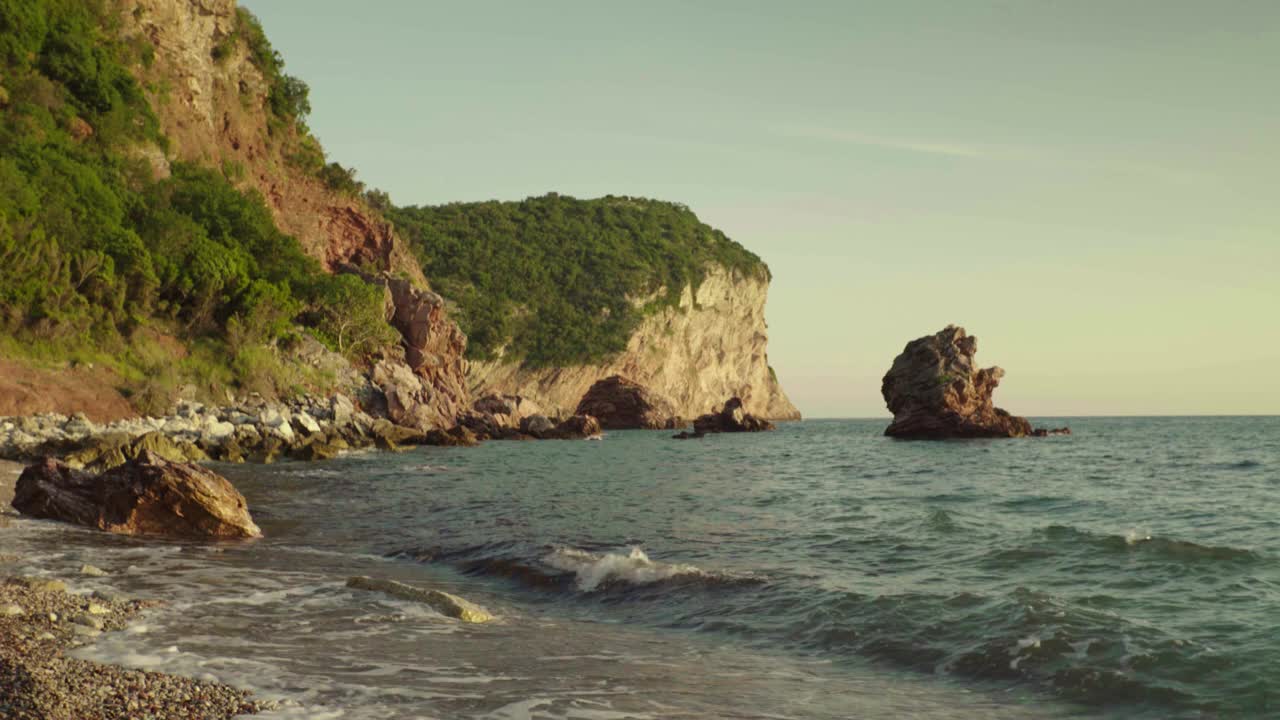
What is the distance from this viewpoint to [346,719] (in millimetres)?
6512

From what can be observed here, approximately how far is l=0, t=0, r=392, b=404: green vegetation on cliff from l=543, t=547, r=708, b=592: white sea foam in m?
32.4

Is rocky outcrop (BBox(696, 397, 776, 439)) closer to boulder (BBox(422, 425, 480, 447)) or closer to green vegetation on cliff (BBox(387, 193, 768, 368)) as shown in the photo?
green vegetation on cliff (BBox(387, 193, 768, 368))

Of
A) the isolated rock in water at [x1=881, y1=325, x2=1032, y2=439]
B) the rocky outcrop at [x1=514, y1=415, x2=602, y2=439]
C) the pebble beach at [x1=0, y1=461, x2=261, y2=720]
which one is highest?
the isolated rock in water at [x1=881, y1=325, x2=1032, y2=439]

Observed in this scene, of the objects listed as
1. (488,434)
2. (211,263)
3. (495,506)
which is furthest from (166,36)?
(495,506)

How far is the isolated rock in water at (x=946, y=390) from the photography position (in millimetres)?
63281

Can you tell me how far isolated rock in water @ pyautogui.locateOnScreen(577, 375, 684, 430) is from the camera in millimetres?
107188

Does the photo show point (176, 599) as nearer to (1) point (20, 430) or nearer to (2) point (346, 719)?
(2) point (346, 719)

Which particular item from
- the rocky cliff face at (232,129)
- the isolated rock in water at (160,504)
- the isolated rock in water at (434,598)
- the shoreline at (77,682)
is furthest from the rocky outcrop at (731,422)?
the shoreline at (77,682)

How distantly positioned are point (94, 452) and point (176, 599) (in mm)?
15649

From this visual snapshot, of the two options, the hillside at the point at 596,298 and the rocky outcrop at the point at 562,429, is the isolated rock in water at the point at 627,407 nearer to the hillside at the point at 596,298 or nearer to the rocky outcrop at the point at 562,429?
the hillside at the point at 596,298

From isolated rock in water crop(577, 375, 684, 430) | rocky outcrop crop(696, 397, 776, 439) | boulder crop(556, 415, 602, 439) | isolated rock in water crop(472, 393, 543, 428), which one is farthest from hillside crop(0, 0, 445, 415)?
isolated rock in water crop(577, 375, 684, 430)

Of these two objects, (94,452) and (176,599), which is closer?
(176,599)

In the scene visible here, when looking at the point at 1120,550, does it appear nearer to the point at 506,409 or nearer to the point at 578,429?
the point at 578,429

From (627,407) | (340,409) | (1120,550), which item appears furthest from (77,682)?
(627,407)
